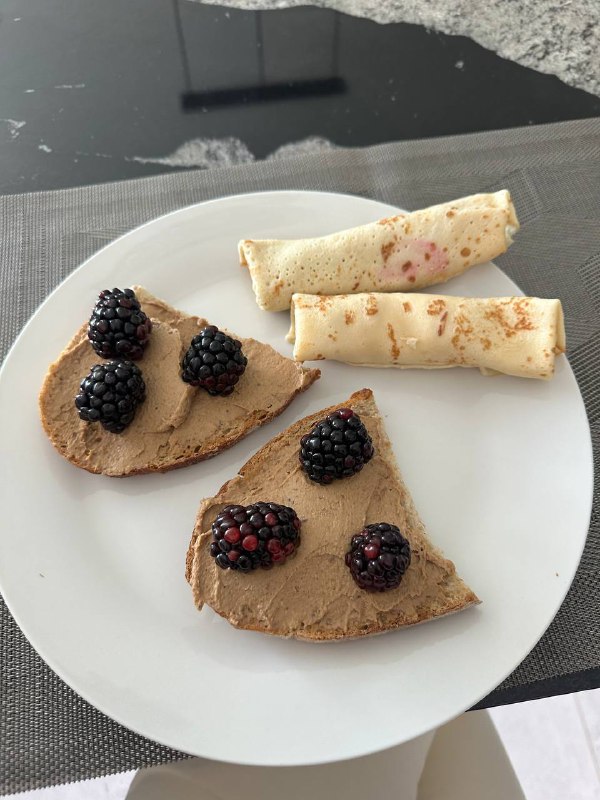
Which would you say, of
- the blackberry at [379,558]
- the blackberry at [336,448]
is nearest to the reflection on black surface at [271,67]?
the blackberry at [336,448]

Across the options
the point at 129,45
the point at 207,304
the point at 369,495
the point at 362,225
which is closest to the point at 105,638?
the point at 369,495

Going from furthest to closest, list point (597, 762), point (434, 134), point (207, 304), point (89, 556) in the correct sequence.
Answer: point (434, 134)
point (597, 762)
point (207, 304)
point (89, 556)

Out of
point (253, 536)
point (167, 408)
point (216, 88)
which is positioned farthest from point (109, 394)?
point (216, 88)

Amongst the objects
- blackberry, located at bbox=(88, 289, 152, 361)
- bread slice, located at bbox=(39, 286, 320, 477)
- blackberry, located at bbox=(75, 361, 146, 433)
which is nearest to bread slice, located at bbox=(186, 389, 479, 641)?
bread slice, located at bbox=(39, 286, 320, 477)

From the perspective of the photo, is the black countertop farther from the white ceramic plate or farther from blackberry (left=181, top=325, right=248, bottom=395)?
blackberry (left=181, top=325, right=248, bottom=395)

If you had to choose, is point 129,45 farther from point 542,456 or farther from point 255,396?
point 542,456

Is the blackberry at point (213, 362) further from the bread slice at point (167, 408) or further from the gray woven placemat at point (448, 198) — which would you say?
the gray woven placemat at point (448, 198)

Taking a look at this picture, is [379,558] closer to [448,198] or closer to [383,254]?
[383,254]
